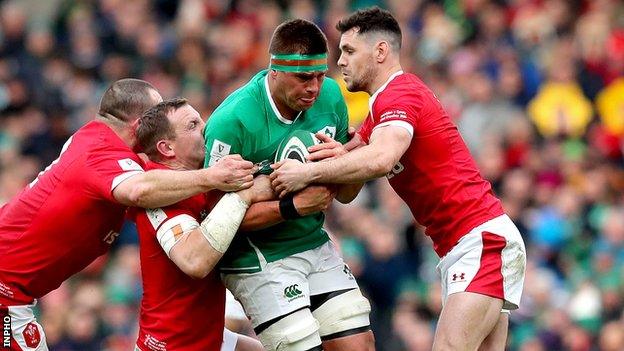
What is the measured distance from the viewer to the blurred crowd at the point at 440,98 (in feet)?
46.9

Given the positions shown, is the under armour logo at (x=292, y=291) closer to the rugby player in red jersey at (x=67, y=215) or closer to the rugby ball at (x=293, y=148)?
the rugby ball at (x=293, y=148)

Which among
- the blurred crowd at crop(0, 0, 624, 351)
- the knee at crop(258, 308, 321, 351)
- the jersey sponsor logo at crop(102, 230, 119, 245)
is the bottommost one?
the blurred crowd at crop(0, 0, 624, 351)

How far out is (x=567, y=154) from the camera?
1548 centimetres

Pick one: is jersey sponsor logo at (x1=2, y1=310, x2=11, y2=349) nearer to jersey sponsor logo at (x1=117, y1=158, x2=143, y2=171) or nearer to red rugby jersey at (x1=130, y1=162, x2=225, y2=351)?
red rugby jersey at (x1=130, y1=162, x2=225, y2=351)

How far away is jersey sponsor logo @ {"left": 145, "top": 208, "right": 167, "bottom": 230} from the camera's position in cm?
A: 877

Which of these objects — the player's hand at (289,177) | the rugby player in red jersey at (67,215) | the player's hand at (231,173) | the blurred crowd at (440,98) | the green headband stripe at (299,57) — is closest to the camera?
the player's hand at (231,173)

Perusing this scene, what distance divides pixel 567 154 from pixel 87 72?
6666mm

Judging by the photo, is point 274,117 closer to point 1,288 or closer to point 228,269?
point 228,269

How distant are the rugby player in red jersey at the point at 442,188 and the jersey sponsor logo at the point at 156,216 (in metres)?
0.69

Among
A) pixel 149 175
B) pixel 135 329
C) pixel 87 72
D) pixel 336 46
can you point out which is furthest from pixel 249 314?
pixel 87 72

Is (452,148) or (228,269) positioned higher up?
(452,148)

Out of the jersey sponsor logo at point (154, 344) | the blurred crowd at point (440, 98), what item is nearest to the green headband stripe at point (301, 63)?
the jersey sponsor logo at point (154, 344)

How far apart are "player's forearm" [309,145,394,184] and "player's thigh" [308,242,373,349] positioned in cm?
69

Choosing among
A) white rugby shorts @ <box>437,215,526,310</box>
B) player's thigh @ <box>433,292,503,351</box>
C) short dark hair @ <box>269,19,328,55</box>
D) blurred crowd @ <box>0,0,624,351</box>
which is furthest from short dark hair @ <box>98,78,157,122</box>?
blurred crowd @ <box>0,0,624,351</box>
